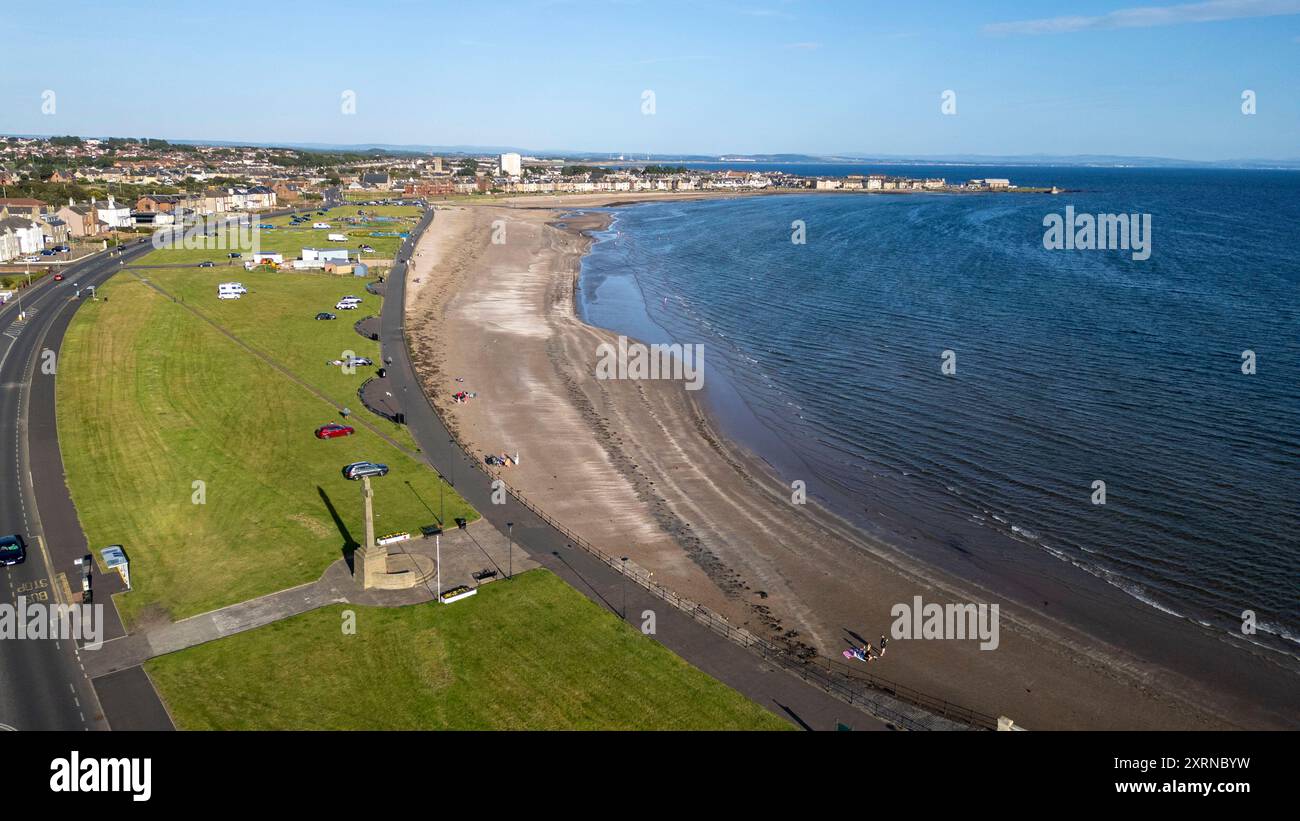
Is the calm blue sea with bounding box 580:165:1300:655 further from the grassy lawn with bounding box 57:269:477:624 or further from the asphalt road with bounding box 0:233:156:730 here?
the asphalt road with bounding box 0:233:156:730

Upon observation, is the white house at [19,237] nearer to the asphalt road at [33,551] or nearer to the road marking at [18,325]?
the road marking at [18,325]

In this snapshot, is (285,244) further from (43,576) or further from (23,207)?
(43,576)

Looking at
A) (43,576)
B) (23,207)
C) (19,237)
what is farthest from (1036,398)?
(23,207)

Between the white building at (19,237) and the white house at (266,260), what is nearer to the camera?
the white building at (19,237)

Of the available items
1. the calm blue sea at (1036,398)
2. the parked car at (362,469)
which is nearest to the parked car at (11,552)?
the parked car at (362,469)
